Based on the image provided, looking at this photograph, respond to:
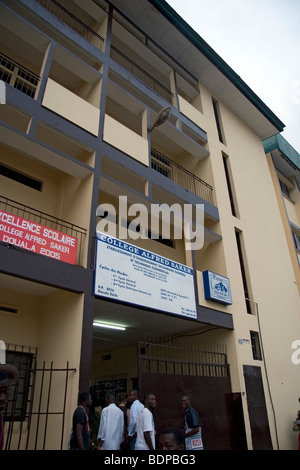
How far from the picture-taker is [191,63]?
14594mm

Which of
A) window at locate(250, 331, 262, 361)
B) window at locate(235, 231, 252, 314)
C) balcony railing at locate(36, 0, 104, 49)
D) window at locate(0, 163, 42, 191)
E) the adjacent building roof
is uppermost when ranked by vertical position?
the adjacent building roof

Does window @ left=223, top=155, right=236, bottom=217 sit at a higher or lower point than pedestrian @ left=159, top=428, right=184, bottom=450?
higher

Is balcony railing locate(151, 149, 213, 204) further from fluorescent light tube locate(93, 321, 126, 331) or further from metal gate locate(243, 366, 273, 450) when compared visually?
metal gate locate(243, 366, 273, 450)

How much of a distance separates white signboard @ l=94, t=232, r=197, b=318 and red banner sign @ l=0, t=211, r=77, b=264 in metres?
0.69

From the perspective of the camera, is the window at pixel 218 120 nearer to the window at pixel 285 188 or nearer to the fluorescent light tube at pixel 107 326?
the window at pixel 285 188

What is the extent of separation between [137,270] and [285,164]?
15.8m

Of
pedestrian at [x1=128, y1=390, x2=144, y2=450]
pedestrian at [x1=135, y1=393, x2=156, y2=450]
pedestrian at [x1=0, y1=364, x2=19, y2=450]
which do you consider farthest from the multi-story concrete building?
pedestrian at [x1=0, y1=364, x2=19, y2=450]

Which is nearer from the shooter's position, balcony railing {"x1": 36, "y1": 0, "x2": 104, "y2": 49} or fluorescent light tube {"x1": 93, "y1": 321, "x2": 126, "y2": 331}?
fluorescent light tube {"x1": 93, "y1": 321, "x2": 126, "y2": 331}

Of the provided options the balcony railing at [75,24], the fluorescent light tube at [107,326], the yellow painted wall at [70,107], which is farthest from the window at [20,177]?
the balcony railing at [75,24]

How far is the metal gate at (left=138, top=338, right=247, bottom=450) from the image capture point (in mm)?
7727

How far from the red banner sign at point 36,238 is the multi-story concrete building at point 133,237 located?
2 cm

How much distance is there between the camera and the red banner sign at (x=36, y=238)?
6.42 metres

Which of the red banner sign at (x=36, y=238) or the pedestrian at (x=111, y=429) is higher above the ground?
the red banner sign at (x=36, y=238)

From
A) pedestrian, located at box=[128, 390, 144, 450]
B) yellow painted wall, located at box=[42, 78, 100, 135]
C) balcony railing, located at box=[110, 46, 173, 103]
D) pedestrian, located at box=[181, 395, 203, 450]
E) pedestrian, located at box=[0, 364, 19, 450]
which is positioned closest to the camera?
pedestrian, located at box=[0, 364, 19, 450]
